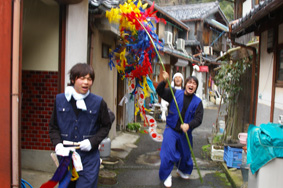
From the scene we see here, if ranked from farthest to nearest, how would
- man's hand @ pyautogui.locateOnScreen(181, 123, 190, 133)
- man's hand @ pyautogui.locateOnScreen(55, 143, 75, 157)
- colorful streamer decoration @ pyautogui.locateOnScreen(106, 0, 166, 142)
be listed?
colorful streamer decoration @ pyautogui.locateOnScreen(106, 0, 166, 142) → man's hand @ pyautogui.locateOnScreen(181, 123, 190, 133) → man's hand @ pyautogui.locateOnScreen(55, 143, 75, 157)

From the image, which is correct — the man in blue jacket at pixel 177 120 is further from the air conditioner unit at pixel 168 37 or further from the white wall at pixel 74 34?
the air conditioner unit at pixel 168 37

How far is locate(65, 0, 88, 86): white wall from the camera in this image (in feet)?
17.4

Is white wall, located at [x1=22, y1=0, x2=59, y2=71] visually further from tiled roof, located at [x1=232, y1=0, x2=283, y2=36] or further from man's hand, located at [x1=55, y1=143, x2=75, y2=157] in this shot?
tiled roof, located at [x1=232, y1=0, x2=283, y2=36]

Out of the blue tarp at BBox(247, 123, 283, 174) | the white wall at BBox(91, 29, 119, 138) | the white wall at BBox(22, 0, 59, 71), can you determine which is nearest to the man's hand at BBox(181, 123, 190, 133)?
the blue tarp at BBox(247, 123, 283, 174)

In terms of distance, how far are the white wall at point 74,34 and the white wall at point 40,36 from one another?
316mm

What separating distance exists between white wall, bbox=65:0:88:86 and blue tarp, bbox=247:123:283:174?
11.9 feet

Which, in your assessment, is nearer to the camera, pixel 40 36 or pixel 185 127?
pixel 185 127

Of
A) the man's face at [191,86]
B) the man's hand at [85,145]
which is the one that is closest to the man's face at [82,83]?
the man's hand at [85,145]

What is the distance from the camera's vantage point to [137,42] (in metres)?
5.59

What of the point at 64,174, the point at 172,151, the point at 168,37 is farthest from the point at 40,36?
the point at 168,37

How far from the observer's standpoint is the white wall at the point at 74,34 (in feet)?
17.4

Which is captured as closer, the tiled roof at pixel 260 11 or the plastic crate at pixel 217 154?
the tiled roof at pixel 260 11

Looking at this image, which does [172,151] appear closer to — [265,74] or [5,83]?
[265,74]

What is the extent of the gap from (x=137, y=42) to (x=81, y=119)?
9.19ft
